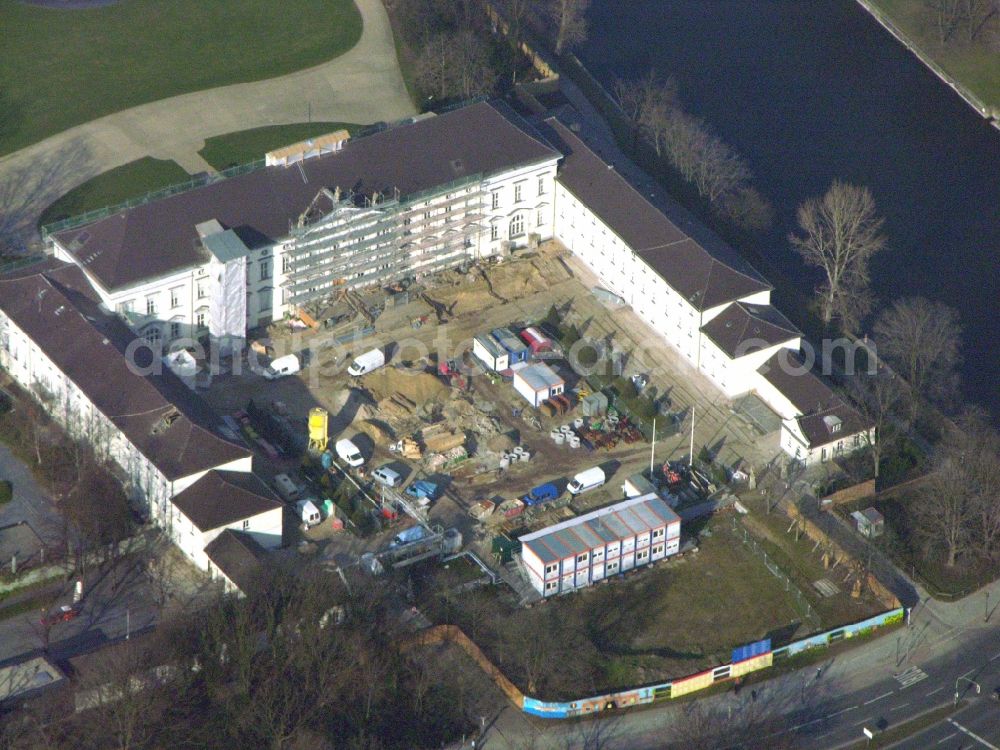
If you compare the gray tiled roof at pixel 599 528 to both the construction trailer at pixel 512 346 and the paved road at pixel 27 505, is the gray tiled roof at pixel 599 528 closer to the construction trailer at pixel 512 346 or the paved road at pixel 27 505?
the construction trailer at pixel 512 346

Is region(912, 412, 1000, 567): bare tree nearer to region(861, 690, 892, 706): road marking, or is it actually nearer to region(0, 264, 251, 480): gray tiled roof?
region(861, 690, 892, 706): road marking

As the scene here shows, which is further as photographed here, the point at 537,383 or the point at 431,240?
the point at 431,240

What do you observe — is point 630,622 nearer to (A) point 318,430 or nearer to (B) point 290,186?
(A) point 318,430

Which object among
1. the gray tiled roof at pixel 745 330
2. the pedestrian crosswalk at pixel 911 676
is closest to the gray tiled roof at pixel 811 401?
the gray tiled roof at pixel 745 330

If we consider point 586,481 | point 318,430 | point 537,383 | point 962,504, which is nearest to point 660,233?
point 537,383

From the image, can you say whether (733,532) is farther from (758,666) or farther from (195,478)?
(195,478)

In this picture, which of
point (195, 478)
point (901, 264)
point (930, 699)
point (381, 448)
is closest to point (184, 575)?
point (195, 478)
